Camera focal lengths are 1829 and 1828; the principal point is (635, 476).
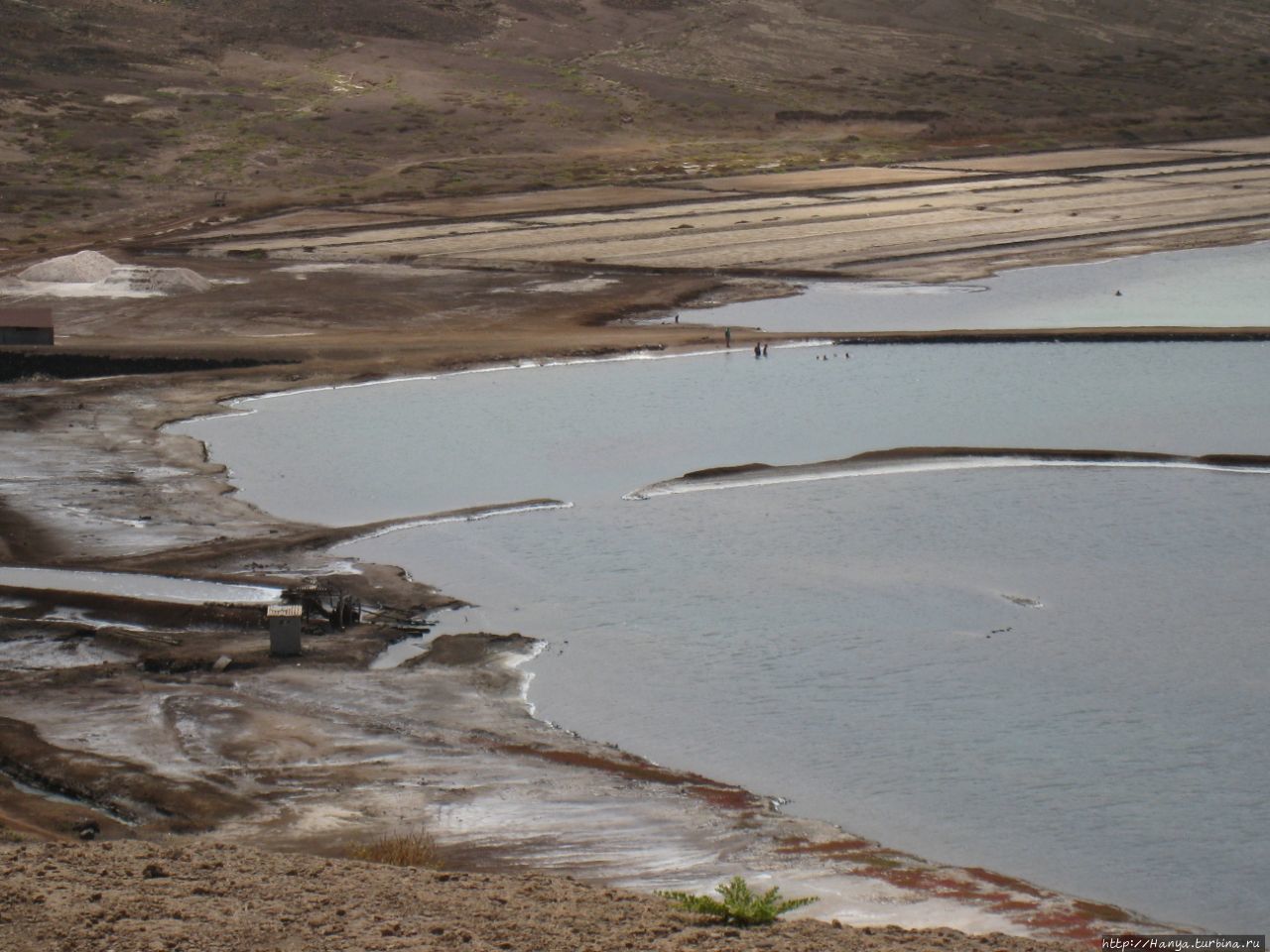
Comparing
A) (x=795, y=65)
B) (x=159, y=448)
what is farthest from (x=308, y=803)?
(x=795, y=65)

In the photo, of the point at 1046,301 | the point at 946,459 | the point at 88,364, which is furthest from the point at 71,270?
the point at 946,459

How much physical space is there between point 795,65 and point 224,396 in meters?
76.5

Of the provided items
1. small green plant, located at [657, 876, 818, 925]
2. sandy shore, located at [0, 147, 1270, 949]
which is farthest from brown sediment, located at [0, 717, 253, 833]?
small green plant, located at [657, 876, 818, 925]

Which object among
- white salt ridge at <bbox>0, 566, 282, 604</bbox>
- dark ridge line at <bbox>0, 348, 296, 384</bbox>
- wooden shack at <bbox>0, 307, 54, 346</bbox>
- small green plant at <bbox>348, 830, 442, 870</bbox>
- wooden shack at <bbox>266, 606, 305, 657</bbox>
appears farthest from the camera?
wooden shack at <bbox>0, 307, 54, 346</bbox>

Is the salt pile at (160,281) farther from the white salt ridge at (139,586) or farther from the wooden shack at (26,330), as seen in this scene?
the white salt ridge at (139,586)

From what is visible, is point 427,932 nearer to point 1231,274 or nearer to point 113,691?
point 113,691

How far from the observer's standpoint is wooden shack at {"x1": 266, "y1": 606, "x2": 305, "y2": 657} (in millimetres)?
21328

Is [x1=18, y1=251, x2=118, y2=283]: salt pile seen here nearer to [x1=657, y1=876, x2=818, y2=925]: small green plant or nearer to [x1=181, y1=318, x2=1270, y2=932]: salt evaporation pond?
[x1=181, y1=318, x2=1270, y2=932]: salt evaporation pond

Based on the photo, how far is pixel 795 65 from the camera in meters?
110

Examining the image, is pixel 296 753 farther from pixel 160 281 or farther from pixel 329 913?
pixel 160 281

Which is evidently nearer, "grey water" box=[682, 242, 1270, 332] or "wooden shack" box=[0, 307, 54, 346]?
"wooden shack" box=[0, 307, 54, 346]

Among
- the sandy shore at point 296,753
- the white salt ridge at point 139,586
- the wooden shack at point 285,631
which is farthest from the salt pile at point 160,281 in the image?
the wooden shack at point 285,631

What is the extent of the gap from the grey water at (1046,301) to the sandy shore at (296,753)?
2098 cm

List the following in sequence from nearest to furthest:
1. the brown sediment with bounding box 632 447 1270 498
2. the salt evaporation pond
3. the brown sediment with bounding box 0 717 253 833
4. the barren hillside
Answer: the brown sediment with bounding box 0 717 253 833 → the salt evaporation pond → the brown sediment with bounding box 632 447 1270 498 → the barren hillside
